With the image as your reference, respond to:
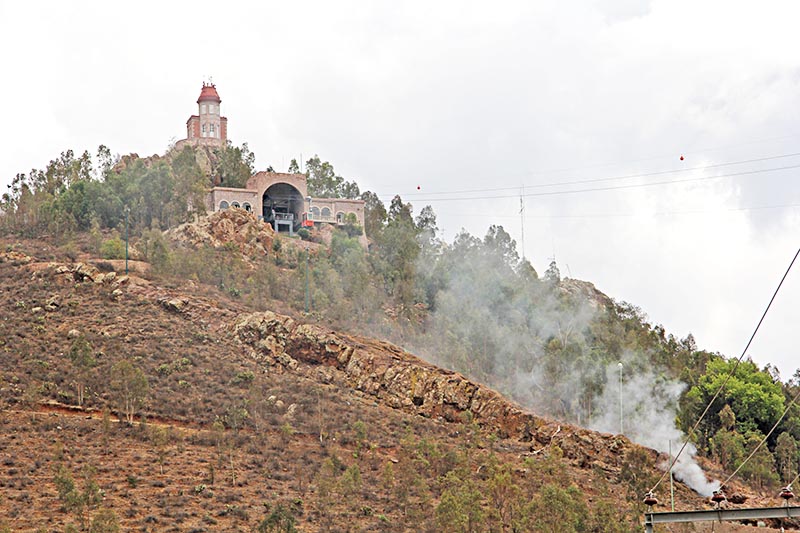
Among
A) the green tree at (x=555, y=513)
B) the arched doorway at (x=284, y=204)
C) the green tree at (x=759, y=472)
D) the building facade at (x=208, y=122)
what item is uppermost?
the building facade at (x=208, y=122)

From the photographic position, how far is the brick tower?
94.2 metres

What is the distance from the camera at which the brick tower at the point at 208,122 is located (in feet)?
309

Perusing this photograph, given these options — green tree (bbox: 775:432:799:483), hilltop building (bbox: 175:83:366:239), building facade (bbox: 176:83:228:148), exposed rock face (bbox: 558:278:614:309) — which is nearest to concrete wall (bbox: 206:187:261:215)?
hilltop building (bbox: 175:83:366:239)

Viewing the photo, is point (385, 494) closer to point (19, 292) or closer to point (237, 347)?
point (237, 347)

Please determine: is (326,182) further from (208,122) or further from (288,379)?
(288,379)

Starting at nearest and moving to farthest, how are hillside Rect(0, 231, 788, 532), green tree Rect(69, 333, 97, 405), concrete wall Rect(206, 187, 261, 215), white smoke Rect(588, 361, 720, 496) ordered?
hillside Rect(0, 231, 788, 532) → green tree Rect(69, 333, 97, 405) → white smoke Rect(588, 361, 720, 496) → concrete wall Rect(206, 187, 261, 215)

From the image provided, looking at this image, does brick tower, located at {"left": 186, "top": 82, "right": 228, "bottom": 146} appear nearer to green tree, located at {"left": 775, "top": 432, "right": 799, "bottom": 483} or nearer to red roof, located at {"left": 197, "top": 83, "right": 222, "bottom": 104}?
red roof, located at {"left": 197, "top": 83, "right": 222, "bottom": 104}

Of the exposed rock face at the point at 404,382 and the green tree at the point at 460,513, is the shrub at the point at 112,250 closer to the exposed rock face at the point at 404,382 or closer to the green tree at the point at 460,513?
the exposed rock face at the point at 404,382

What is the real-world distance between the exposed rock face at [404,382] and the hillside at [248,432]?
0.31ft

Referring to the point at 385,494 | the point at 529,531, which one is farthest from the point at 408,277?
the point at 529,531

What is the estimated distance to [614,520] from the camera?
47.7 metres

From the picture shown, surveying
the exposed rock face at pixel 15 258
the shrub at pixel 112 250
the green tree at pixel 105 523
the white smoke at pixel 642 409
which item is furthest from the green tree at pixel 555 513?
the exposed rock face at pixel 15 258

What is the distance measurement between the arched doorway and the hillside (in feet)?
51.2

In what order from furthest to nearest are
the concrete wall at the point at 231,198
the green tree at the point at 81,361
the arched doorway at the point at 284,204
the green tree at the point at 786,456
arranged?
1. the arched doorway at the point at 284,204
2. the concrete wall at the point at 231,198
3. the green tree at the point at 786,456
4. the green tree at the point at 81,361
